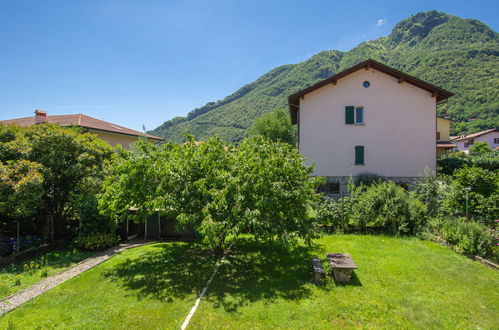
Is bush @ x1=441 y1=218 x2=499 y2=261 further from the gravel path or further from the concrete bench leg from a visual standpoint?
the gravel path

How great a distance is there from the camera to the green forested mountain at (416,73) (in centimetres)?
5875

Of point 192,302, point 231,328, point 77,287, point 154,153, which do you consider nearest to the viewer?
point 231,328

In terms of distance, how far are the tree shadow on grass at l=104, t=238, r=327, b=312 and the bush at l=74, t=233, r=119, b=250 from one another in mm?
2156

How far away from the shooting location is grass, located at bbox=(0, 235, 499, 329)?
5332mm

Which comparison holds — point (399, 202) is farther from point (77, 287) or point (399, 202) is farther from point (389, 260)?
point (77, 287)

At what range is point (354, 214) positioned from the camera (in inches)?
462

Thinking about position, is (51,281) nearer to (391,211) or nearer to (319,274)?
(319,274)

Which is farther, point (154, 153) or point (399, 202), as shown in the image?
point (399, 202)

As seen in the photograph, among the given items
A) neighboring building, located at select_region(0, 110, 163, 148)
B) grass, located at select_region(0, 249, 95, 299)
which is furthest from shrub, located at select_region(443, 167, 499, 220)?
neighboring building, located at select_region(0, 110, 163, 148)

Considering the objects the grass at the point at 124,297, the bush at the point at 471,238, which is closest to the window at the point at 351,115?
the bush at the point at 471,238

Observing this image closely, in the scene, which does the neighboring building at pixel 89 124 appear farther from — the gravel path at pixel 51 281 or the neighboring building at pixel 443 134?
the neighboring building at pixel 443 134

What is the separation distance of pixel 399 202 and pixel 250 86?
3842 inches

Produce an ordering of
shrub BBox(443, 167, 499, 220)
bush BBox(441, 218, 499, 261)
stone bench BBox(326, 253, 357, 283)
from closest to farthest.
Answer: stone bench BBox(326, 253, 357, 283), bush BBox(441, 218, 499, 261), shrub BBox(443, 167, 499, 220)

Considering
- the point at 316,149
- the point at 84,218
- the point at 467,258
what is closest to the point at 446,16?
the point at 316,149
